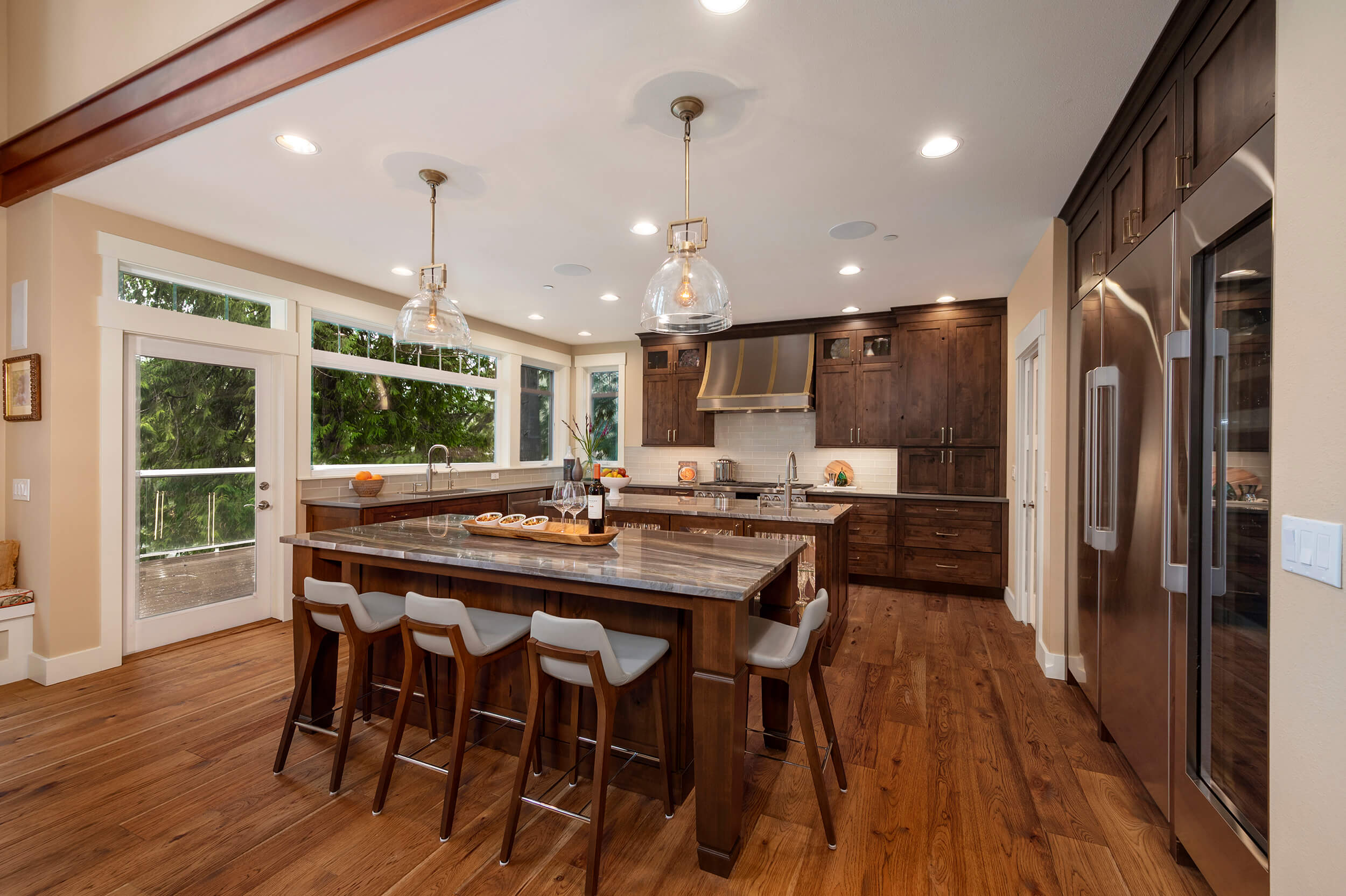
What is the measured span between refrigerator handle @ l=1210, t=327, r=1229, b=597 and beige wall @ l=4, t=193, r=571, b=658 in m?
5.23

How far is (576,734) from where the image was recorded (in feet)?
7.55

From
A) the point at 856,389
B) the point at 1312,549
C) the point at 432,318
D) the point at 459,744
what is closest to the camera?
the point at 1312,549

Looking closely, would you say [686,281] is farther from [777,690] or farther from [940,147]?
[777,690]

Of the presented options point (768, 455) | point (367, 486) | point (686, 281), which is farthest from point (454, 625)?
point (768, 455)

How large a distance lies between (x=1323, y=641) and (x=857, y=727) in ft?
6.49

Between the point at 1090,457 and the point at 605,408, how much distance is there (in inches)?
238

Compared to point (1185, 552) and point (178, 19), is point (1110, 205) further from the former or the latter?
point (178, 19)

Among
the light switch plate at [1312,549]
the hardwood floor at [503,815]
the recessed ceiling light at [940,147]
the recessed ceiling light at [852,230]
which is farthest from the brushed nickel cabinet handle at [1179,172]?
the hardwood floor at [503,815]

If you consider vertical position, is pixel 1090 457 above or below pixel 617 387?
below

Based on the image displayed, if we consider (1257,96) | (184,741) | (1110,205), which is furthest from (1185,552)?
(184,741)

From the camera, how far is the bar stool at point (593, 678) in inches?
68.5

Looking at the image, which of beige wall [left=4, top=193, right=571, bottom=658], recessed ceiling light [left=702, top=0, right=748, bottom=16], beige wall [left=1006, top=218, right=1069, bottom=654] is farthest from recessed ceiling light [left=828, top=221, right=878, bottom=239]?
beige wall [left=4, top=193, right=571, bottom=658]

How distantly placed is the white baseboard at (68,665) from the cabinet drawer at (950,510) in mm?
6047

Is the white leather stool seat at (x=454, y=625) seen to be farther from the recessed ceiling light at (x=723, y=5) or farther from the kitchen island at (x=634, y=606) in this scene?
the recessed ceiling light at (x=723, y=5)
